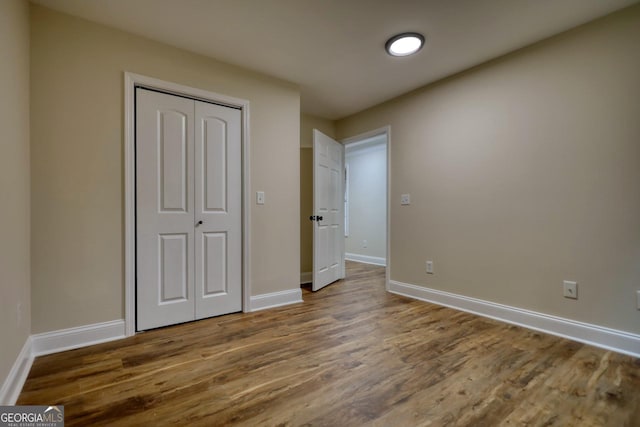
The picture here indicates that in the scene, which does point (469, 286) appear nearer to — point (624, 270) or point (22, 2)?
point (624, 270)

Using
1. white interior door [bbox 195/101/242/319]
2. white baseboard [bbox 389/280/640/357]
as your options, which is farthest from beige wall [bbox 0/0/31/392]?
white baseboard [bbox 389/280/640/357]

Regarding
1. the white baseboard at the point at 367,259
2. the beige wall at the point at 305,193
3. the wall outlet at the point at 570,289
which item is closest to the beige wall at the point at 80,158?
the beige wall at the point at 305,193

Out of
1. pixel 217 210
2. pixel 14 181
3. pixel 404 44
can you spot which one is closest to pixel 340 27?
pixel 404 44

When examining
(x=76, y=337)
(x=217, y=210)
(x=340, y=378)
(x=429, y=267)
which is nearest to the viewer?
(x=340, y=378)

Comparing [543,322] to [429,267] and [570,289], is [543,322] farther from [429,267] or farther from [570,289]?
[429,267]

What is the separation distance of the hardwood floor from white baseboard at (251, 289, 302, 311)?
0.38 metres

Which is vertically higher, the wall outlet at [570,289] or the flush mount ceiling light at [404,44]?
the flush mount ceiling light at [404,44]

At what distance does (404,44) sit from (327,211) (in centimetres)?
203

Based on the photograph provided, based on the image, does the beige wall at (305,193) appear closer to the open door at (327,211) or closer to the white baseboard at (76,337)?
the open door at (327,211)

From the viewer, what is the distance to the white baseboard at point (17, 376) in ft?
4.47

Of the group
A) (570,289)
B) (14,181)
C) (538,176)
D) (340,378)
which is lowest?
(340,378)

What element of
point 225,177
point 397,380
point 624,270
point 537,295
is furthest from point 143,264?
point 624,270

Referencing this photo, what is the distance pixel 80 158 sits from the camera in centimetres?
206

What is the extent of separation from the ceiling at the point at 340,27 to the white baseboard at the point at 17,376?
2192mm
